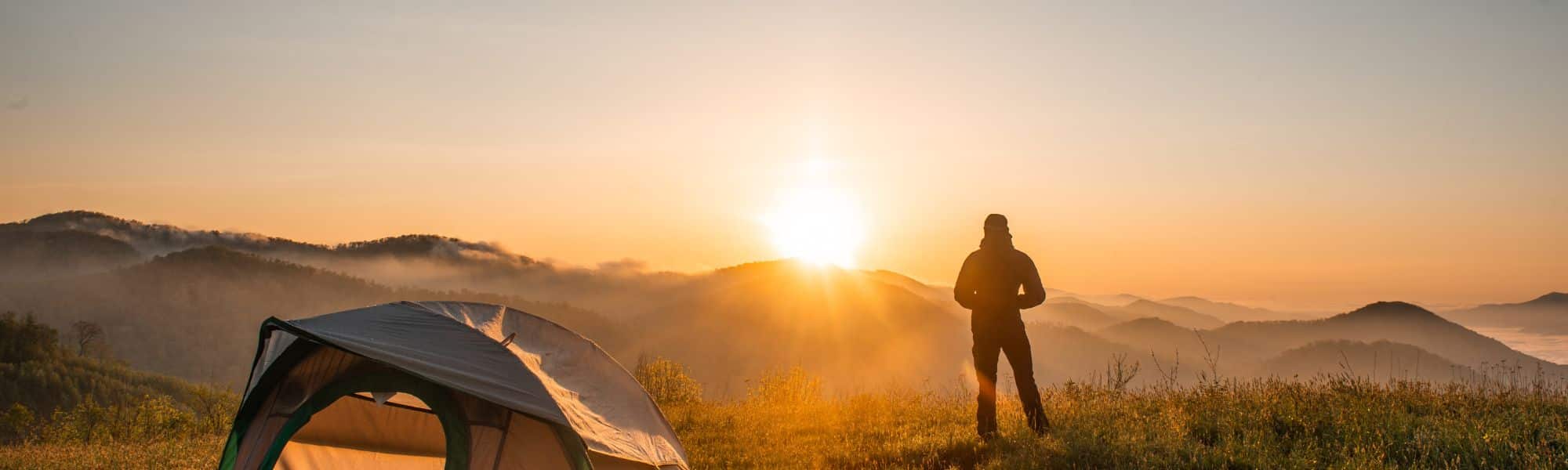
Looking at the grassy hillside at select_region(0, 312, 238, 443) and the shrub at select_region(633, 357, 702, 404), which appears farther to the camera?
the grassy hillside at select_region(0, 312, 238, 443)

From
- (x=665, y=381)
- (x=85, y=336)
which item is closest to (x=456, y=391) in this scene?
(x=665, y=381)

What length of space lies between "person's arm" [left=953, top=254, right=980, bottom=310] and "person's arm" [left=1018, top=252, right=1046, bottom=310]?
557mm

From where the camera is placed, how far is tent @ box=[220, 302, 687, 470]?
7359mm

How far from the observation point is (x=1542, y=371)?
12039mm

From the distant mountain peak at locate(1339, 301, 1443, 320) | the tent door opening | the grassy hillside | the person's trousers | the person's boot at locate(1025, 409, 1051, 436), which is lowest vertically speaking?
the grassy hillside

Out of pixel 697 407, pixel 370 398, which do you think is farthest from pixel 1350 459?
pixel 697 407

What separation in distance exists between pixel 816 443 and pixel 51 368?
4850 inches

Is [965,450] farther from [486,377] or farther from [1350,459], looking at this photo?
[486,377]

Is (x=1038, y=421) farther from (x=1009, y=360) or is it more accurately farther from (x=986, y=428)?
(x=1009, y=360)

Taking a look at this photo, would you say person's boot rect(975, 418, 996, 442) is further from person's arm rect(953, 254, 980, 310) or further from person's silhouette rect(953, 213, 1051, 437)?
person's arm rect(953, 254, 980, 310)

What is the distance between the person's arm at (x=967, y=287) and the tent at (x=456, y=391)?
413cm

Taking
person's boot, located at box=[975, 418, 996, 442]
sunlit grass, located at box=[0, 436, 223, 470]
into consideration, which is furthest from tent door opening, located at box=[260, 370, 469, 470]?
person's boot, located at box=[975, 418, 996, 442]

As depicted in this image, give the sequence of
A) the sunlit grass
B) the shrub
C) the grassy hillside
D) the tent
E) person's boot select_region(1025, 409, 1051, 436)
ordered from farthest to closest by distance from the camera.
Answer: the grassy hillside
the shrub
the sunlit grass
person's boot select_region(1025, 409, 1051, 436)
the tent

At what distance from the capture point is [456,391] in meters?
7.46
